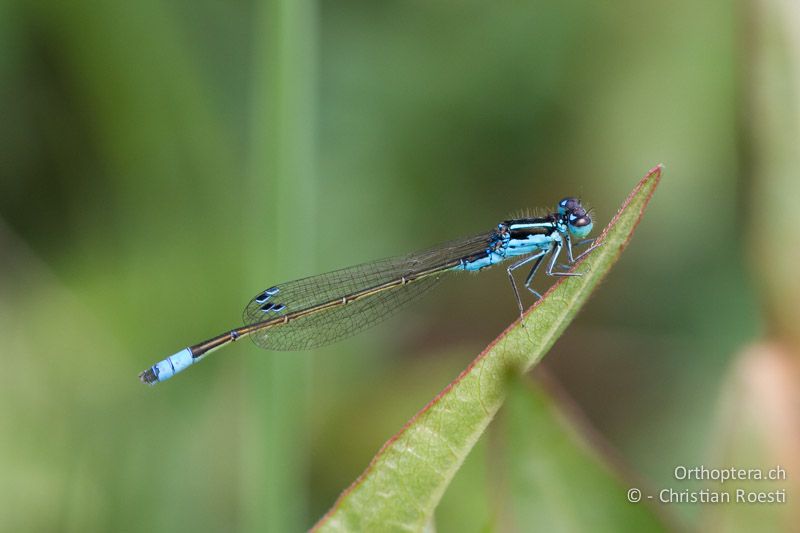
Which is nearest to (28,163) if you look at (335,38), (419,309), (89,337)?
(89,337)

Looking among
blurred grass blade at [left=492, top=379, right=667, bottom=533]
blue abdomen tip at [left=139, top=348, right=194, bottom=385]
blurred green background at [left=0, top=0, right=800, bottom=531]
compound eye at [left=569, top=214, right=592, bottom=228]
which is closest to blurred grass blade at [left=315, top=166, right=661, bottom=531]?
blurred grass blade at [left=492, top=379, right=667, bottom=533]

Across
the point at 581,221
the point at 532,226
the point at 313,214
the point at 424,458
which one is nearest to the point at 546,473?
the point at 424,458

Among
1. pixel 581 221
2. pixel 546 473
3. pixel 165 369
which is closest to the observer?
pixel 546 473

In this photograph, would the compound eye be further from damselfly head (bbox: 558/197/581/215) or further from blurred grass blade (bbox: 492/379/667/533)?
blurred grass blade (bbox: 492/379/667/533)

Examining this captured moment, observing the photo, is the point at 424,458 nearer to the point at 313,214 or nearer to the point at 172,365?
the point at 172,365

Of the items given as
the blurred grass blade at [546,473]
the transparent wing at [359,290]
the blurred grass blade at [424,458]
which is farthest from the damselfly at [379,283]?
the blurred grass blade at [546,473]

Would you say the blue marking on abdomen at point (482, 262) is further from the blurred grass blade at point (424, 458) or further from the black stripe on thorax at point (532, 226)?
the blurred grass blade at point (424, 458)

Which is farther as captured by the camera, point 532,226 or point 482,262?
point 482,262
